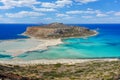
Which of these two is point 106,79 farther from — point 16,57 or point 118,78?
point 16,57

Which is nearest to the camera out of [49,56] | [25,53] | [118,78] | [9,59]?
[118,78]

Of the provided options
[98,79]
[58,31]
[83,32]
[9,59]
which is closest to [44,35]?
[58,31]

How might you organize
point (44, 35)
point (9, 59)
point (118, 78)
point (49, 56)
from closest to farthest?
point (118, 78), point (9, 59), point (49, 56), point (44, 35)

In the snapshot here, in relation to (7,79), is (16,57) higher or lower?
lower

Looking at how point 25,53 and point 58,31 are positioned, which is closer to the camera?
point 25,53

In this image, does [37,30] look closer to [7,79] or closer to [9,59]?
[9,59]

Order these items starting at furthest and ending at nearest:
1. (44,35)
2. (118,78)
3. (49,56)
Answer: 1. (44,35)
2. (49,56)
3. (118,78)

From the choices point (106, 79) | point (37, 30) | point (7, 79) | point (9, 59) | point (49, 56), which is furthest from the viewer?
point (37, 30)

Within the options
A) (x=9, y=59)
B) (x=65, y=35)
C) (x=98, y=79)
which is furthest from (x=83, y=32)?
(x=98, y=79)

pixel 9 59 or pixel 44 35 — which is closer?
pixel 9 59
